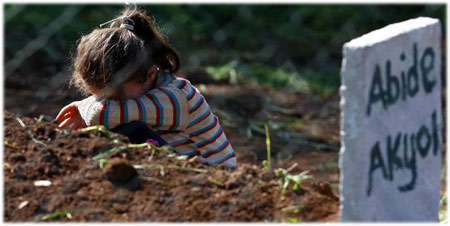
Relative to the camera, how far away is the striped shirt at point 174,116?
8.64ft

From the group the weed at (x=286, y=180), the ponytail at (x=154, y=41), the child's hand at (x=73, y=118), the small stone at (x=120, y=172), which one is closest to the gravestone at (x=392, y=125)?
the weed at (x=286, y=180)

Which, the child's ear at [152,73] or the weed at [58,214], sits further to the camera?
the child's ear at [152,73]

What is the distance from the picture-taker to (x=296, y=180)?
7.96ft

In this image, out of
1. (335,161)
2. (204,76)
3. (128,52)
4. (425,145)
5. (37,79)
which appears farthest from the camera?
(204,76)

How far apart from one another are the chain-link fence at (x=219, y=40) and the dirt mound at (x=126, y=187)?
1.54m

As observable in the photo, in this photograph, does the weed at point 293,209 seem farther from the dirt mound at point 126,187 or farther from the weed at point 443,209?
the weed at point 443,209

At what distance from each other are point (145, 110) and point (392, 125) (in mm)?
905

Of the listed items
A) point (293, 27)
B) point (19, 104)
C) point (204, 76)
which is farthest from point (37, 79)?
point (293, 27)

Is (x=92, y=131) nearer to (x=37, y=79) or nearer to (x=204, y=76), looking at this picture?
(x=37, y=79)

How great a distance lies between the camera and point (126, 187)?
88.7 inches

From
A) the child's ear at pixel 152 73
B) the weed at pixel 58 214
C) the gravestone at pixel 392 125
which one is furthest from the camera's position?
the child's ear at pixel 152 73

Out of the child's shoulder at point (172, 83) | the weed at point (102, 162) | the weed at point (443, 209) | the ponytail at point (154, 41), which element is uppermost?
the ponytail at point (154, 41)

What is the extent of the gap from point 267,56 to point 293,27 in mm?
423

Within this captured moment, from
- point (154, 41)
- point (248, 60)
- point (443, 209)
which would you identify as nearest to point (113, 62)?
point (154, 41)
